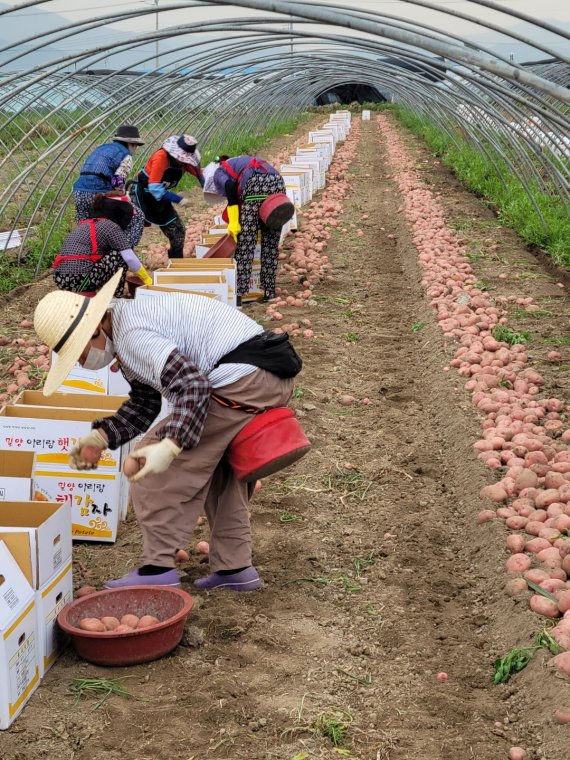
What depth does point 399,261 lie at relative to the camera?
32.0 ft

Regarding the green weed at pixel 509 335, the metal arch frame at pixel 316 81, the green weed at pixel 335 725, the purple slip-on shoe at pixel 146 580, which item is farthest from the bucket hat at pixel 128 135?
the green weed at pixel 335 725

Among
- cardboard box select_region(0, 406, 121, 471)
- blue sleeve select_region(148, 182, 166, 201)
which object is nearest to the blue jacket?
blue sleeve select_region(148, 182, 166, 201)

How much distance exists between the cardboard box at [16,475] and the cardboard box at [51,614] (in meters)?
0.44

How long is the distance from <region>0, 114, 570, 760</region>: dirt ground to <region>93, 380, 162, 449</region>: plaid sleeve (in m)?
0.72

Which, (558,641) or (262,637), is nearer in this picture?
(558,641)

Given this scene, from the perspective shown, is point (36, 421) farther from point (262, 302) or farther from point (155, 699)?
point (262, 302)

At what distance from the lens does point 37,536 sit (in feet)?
9.29

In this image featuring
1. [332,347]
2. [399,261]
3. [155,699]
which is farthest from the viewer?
[399,261]

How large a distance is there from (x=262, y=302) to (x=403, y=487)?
143 inches

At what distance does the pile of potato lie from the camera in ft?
9.78

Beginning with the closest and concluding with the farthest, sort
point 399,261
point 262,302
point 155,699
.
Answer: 1. point 155,699
2. point 262,302
3. point 399,261

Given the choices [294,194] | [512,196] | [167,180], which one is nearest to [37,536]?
[167,180]

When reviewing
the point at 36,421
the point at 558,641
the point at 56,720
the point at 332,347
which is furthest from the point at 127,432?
the point at 332,347

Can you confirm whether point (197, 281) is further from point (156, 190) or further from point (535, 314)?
point (535, 314)
